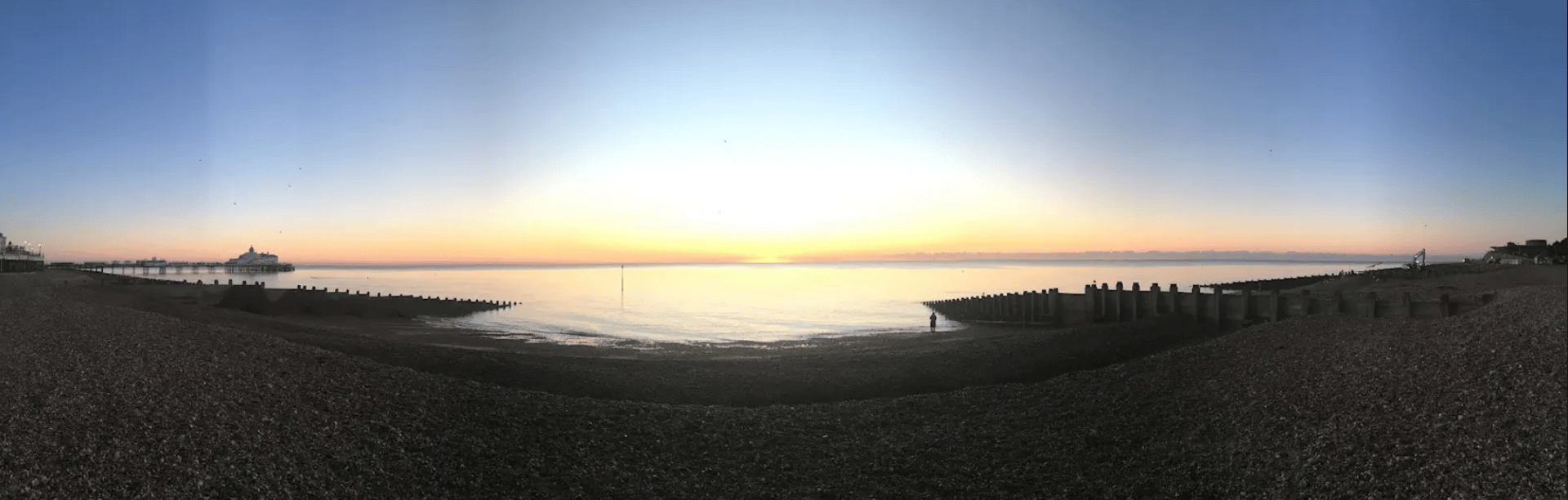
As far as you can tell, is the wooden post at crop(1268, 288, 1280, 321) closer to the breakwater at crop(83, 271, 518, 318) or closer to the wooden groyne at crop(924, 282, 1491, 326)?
the wooden groyne at crop(924, 282, 1491, 326)

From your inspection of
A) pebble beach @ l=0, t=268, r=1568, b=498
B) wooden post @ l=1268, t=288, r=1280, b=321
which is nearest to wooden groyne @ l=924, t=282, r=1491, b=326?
wooden post @ l=1268, t=288, r=1280, b=321

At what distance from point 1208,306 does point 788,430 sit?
47.8ft

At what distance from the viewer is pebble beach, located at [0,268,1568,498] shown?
7527mm

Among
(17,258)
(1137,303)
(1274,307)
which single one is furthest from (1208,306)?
(17,258)

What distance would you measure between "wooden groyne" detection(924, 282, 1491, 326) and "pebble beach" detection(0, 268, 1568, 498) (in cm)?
329

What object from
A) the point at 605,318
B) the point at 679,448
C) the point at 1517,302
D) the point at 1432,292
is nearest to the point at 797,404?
the point at 679,448

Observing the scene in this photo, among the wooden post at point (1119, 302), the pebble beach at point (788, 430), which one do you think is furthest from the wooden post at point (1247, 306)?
the pebble beach at point (788, 430)

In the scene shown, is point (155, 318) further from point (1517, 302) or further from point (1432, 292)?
point (1432, 292)

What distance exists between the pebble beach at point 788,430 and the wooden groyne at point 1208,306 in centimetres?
329

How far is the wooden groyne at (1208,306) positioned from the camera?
16.3 m

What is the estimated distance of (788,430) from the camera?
10.6m

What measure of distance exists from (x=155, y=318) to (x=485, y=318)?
1142 inches

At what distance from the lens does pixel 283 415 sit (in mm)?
8586

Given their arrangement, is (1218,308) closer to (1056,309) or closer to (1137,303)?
(1137,303)
